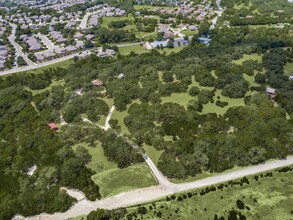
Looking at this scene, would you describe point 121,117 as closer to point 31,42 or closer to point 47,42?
point 47,42

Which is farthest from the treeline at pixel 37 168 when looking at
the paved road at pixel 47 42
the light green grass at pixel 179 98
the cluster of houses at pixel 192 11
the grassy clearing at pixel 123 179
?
the cluster of houses at pixel 192 11

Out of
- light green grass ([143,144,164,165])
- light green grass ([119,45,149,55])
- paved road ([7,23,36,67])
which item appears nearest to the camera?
light green grass ([143,144,164,165])

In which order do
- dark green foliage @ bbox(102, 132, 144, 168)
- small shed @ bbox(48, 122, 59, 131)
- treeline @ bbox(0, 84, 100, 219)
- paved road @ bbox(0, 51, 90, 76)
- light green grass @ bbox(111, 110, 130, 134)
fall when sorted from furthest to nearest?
1. paved road @ bbox(0, 51, 90, 76)
2. small shed @ bbox(48, 122, 59, 131)
3. light green grass @ bbox(111, 110, 130, 134)
4. dark green foliage @ bbox(102, 132, 144, 168)
5. treeline @ bbox(0, 84, 100, 219)

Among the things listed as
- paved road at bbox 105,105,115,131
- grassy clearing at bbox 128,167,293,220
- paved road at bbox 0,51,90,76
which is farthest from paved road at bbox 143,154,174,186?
paved road at bbox 0,51,90,76

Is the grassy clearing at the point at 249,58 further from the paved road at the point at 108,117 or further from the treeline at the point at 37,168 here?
the treeline at the point at 37,168

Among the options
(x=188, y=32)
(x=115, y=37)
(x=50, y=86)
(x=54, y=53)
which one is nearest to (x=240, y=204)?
(x=50, y=86)

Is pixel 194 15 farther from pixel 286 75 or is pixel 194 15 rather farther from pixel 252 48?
pixel 286 75

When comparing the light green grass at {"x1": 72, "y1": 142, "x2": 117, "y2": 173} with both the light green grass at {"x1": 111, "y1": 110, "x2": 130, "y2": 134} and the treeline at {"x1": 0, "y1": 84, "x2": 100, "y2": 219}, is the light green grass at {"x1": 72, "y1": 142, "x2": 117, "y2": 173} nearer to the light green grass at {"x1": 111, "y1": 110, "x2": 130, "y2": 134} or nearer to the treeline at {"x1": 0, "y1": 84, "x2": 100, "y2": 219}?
the treeline at {"x1": 0, "y1": 84, "x2": 100, "y2": 219}
